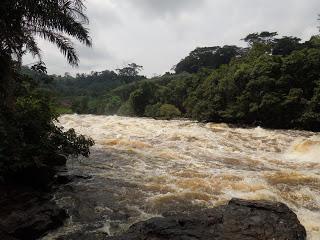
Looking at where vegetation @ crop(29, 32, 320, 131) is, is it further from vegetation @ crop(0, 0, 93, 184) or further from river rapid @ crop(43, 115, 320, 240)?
vegetation @ crop(0, 0, 93, 184)

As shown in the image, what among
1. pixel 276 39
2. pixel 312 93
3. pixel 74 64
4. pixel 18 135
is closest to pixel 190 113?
pixel 312 93

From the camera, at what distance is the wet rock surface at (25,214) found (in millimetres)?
6859

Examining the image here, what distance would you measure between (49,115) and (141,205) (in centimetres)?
343

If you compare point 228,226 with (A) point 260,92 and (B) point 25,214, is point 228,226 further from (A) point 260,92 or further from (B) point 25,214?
(A) point 260,92

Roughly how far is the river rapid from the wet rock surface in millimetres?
278

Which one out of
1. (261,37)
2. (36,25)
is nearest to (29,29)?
(36,25)

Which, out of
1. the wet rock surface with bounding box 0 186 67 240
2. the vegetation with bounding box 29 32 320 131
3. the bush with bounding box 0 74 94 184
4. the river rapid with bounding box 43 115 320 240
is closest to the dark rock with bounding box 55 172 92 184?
the river rapid with bounding box 43 115 320 240

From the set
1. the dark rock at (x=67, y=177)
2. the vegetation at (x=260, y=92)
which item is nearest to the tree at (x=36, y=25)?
the dark rock at (x=67, y=177)

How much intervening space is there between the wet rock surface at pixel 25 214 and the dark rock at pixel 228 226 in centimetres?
183

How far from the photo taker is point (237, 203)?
7328 millimetres

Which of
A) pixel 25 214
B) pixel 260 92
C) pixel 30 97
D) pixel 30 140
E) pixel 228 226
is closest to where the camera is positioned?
pixel 228 226

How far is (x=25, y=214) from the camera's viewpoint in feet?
24.1

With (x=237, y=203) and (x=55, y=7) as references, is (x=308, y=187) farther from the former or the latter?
(x=55, y=7)

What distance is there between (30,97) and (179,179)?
16.3 feet
